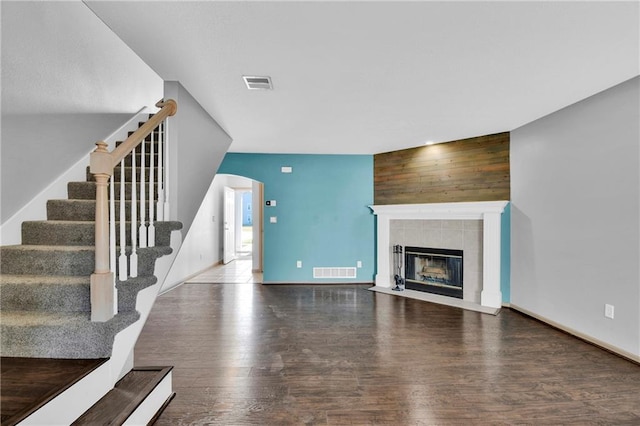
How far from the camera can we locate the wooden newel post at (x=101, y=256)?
162 centimetres

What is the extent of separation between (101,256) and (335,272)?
4.23 m

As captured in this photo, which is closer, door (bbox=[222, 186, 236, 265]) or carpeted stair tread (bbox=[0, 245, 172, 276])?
carpeted stair tread (bbox=[0, 245, 172, 276])

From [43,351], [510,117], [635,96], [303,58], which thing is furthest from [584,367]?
[43,351]

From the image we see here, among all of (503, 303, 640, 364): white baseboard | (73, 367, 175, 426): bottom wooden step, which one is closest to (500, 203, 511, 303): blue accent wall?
(503, 303, 640, 364): white baseboard

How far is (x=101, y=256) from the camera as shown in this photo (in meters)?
1.63

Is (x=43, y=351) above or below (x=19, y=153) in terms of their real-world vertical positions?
below

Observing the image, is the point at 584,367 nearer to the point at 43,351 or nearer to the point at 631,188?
the point at 631,188

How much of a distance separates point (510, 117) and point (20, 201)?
483 centimetres

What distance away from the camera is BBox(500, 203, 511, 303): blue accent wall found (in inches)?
164

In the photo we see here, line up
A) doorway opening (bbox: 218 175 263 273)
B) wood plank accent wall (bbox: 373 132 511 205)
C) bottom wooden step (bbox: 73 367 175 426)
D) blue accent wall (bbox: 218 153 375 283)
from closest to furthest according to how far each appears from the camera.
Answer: bottom wooden step (bbox: 73 367 175 426) → wood plank accent wall (bbox: 373 132 511 205) → blue accent wall (bbox: 218 153 375 283) → doorway opening (bbox: 218 175 263 273)

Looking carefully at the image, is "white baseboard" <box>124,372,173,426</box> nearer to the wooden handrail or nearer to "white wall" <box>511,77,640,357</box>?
the wooden handrail

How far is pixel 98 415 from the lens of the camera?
1.51 metres

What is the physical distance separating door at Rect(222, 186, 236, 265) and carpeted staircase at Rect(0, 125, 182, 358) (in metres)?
5.50

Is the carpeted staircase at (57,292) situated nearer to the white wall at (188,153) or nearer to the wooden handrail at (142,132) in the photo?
the white wall at (188,153)
